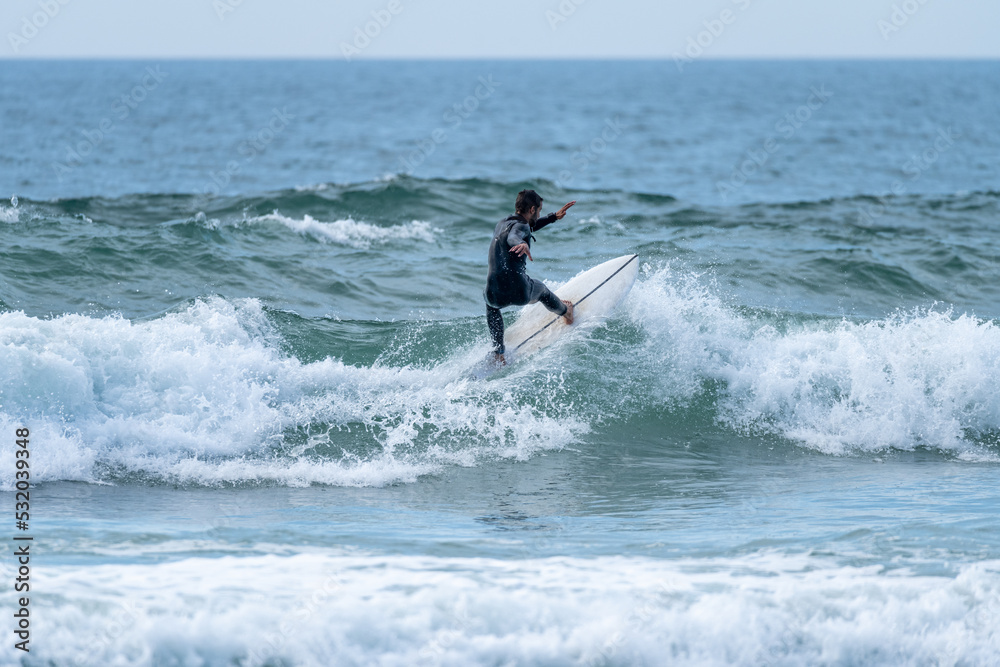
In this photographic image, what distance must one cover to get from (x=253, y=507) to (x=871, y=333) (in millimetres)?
6690

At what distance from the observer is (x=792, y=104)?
73.8 meters

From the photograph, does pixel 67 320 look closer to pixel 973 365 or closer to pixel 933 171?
pixel 973 365

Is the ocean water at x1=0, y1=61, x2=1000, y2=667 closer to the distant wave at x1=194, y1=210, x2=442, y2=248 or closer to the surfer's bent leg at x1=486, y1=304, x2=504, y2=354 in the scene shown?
the distant wave at x1=194, y1=210, x2=442, y2=248

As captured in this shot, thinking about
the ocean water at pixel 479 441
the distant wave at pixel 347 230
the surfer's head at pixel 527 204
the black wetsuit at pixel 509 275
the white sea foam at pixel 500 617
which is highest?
the distant wave at pixel 347 230

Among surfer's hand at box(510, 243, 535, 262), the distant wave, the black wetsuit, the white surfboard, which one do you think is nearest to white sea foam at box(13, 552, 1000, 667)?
surfer's hand at box(510, 243, 535, 262)

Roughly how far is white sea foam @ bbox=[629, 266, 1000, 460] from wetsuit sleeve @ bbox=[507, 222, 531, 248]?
209 centimetres

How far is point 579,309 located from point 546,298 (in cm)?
88

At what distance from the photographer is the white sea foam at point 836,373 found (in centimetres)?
873

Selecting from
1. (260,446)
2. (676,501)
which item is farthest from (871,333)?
(260,446)

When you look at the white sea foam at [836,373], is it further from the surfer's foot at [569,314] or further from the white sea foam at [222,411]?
the white sea foam at [222,411]

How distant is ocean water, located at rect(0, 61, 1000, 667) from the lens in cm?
475

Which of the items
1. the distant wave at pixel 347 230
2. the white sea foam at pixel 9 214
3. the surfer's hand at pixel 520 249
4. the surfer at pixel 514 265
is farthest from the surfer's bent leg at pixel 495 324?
the white sea foam at pixel 9 214

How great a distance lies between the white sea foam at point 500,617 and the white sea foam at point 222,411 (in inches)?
88.8

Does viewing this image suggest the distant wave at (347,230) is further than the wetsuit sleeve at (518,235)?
Yes
